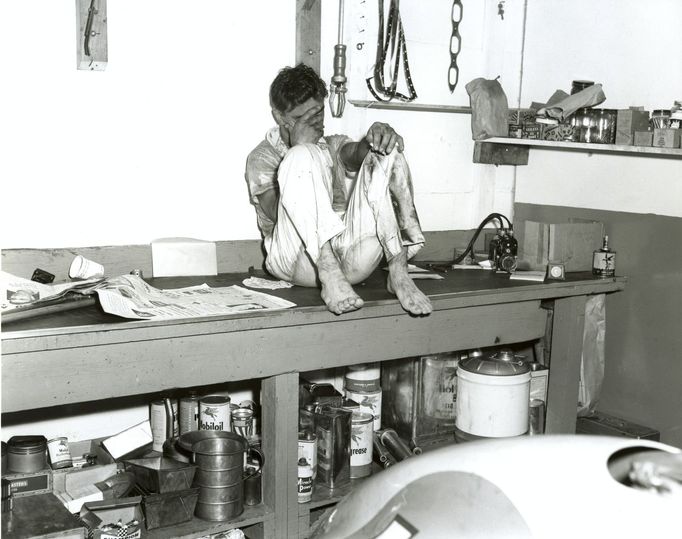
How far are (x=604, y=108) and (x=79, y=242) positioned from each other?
2569 millimetres

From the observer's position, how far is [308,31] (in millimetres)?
3693

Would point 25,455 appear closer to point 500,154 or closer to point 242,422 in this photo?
point 242,422

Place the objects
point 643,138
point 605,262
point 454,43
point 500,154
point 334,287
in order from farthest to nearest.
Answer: point 500,154
point 454,43
point 605,262
point 643,138
point 334,287

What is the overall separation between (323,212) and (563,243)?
149 centimetres

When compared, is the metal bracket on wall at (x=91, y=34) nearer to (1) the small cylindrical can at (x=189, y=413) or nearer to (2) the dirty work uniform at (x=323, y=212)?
(2) the dirty work uniform at (x=323, y=212)

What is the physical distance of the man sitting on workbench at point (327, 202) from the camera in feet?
9.93

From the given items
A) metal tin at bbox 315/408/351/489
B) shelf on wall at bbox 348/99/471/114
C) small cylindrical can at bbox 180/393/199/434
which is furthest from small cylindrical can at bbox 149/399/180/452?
shelf on wall at bbox 348/99/471/114

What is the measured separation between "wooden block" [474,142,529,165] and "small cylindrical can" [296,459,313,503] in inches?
84.0

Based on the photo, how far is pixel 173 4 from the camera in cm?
337

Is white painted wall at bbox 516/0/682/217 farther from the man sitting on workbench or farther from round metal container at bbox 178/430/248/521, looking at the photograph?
round metal container at bbox 178/430/248/521

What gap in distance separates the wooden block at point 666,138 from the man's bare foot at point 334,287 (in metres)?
1.61

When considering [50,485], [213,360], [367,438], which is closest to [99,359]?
[213,360]

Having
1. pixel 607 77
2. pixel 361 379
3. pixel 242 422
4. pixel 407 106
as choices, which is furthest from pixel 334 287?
pixel 607 77

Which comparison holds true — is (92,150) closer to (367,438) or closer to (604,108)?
(367,438)
